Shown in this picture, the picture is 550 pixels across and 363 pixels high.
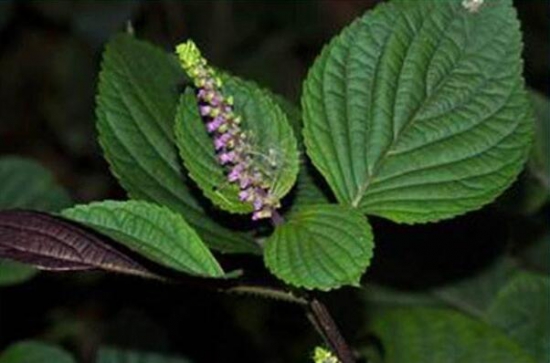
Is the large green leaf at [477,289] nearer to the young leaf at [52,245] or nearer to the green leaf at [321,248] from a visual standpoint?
the green leaf at [321,248]

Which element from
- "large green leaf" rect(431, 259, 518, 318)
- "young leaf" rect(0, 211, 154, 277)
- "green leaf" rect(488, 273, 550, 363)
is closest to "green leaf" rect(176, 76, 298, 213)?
"young leaf" rect(0, 211, 154, 277)

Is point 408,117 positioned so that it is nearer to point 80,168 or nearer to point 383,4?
point 383,4

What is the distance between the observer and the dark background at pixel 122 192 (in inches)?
60.7

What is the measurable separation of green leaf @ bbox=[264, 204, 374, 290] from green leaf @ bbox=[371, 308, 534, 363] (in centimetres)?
32

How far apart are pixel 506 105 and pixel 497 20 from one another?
0.08m

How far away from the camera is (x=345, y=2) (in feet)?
8.69

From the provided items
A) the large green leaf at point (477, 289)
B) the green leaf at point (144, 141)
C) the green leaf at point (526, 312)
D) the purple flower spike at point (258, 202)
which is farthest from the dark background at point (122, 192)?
the purple flower spike at point (258, 202)

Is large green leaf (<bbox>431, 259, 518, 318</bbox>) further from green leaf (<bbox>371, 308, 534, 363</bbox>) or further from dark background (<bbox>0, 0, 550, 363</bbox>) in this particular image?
green leaf (<bbox>371, 308, 534, 363</bbox>)

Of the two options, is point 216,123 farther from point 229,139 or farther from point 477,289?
point 477,289

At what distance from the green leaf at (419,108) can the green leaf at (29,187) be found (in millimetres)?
615

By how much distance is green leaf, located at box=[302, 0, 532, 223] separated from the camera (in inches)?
39.5

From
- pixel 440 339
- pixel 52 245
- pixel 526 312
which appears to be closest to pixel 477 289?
pixel 526 312

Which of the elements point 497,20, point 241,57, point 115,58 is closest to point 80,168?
point 241,57

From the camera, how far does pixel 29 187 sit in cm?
157
